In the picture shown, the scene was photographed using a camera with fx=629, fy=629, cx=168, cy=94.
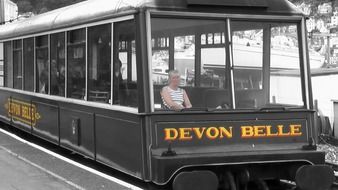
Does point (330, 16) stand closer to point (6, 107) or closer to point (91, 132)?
point (6, 107)

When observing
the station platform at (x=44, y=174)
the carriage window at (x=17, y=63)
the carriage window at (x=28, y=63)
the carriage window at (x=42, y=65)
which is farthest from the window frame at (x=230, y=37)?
the carriage window at (x=17, y=63)

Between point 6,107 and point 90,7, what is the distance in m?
6.35

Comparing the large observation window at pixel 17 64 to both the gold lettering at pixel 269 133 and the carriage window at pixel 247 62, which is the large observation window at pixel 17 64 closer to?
the carriage window at pixel 247 62

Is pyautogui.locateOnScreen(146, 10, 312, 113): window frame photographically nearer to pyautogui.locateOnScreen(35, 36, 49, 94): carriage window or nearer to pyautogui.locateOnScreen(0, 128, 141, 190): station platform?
pyautogui.locateOnScreen(0, 128, 141, 190): station platform

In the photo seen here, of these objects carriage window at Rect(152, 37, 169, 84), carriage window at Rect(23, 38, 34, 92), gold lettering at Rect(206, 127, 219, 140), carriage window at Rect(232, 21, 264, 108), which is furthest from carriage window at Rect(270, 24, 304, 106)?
carriage window at Rect(23, 38, 34, 92)

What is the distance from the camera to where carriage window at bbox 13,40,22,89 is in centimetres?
1284

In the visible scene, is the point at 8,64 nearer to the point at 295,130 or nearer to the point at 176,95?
the point at 176,95

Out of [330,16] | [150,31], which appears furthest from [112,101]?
[330,16]

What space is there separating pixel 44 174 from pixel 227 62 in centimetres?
284

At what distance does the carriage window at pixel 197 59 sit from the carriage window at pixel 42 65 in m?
4.04

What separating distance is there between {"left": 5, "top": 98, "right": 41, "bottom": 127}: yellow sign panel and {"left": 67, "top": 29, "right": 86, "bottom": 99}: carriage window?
2229 mm

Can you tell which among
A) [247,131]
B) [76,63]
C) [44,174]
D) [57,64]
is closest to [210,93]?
[247,131]

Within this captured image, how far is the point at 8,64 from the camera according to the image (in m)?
13.9

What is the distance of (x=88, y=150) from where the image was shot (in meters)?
8.82
